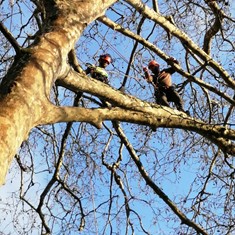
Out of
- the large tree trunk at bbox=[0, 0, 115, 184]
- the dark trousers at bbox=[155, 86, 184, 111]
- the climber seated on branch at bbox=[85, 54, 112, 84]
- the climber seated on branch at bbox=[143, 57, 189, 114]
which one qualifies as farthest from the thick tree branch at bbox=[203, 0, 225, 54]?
the large tree trunk at bbox=[0, 0, 115, 184]

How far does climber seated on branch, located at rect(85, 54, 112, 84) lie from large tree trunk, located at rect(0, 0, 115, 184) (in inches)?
54.6

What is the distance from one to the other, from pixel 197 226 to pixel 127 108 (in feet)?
4.76

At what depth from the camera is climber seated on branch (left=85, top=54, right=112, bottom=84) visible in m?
4.99

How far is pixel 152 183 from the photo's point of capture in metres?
4.63

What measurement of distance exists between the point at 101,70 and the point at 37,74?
8.99ft

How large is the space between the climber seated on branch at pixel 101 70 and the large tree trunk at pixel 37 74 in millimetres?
1386

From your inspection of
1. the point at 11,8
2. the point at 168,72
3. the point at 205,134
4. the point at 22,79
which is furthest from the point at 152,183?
the point at 22,79

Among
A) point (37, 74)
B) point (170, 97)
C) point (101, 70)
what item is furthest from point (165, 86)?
point (37, 74)

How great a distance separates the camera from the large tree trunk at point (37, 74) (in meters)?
2.18

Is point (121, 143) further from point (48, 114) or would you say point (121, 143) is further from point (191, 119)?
point (48, 114)

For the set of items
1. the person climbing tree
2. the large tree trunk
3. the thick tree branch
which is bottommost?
the large tree trunk

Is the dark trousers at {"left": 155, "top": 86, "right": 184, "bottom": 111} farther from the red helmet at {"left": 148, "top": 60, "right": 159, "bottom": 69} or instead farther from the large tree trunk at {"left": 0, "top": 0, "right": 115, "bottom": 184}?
the large tree trunk at {"left": 0, "top": 0, "right": 115, "bottom": 184}

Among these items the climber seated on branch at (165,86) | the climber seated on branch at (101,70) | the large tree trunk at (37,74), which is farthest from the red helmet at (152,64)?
the large tree trunk at (37,74)

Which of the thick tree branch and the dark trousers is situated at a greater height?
the thick tree branch
